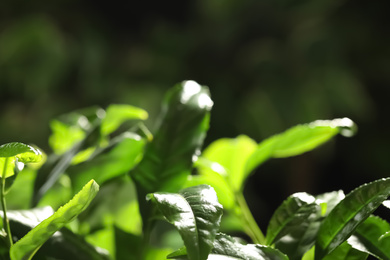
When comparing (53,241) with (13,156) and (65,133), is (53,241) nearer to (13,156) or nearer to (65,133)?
(13,156)

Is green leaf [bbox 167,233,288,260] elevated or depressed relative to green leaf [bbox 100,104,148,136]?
depressed

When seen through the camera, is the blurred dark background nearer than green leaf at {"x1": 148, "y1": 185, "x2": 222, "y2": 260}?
No

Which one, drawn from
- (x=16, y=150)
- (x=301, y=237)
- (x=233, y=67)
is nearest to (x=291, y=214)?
(x=301, y=237)

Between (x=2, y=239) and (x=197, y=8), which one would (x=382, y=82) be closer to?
(x=197, y=8)

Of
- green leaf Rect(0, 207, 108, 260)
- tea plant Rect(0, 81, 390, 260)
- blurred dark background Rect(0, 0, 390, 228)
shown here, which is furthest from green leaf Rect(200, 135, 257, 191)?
blurred dark background Rect(0, 0, 390, 228)

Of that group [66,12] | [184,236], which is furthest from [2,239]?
[66,12]

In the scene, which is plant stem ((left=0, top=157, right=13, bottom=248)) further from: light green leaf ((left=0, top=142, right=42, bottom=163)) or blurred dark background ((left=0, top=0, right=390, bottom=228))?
blurred dark background ((left=0, top=0, right=390, bottom=228))
